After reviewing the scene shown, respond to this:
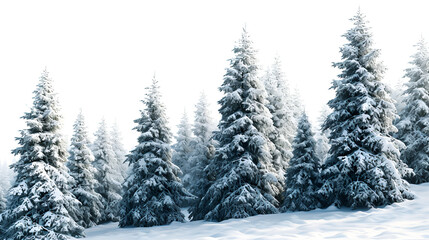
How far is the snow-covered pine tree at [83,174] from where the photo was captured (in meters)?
33.6

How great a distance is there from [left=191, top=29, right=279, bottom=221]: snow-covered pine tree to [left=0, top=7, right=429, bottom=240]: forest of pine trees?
74mm

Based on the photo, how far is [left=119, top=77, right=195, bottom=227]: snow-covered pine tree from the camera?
24.4 meters

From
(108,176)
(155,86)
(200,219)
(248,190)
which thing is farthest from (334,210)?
(108,176)

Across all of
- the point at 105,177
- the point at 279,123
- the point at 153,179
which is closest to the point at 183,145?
the point at 105,177

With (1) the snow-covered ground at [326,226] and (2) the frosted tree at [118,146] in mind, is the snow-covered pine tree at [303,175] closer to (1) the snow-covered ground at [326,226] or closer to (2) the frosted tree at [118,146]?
(1) the snow-covered ground at [326,226]

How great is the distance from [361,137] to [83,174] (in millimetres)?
26743

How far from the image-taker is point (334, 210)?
19.8m

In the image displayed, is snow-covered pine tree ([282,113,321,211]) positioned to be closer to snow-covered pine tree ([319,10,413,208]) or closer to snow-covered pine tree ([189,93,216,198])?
snow-covered pine tree ([319,10,413,208])

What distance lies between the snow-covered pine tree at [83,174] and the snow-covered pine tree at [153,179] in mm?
9934

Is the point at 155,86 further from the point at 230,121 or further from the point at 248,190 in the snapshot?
the point at 248,190

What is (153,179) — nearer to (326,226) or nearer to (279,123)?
(279,123)

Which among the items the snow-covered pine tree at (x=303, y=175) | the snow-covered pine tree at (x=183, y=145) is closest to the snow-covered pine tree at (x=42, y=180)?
the snow-covered pine tree at (x=303, y=175)

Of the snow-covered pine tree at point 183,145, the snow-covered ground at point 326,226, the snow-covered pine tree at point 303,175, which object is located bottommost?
the snow-covered ground at point 326,226

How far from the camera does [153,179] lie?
24.7 metres
